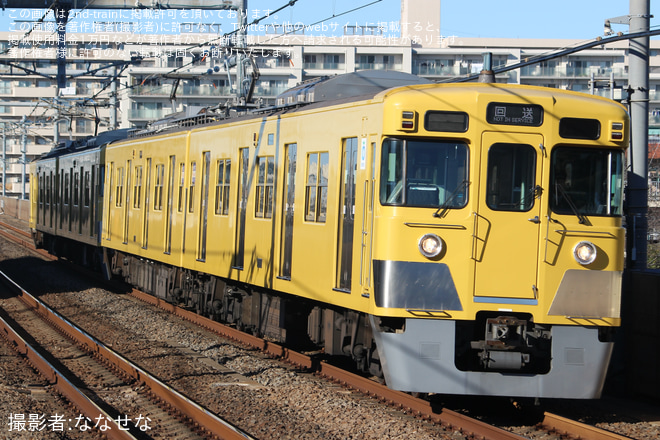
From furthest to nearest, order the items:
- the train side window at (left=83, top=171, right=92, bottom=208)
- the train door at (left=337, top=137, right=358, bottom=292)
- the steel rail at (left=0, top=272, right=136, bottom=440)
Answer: the train side window at (left=83, top=171, right=92, bottom=208) → the train door at (left=337, top=137, right=358, bottom=292) → the steel rail at (left=0, top=272, right=136, bottom=440)

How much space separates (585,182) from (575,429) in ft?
6.66

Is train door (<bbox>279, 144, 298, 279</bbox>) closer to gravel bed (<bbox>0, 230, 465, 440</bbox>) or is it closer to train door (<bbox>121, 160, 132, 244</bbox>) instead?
gravel bed (<bbox>0, 230, 465, 440</bbox>)

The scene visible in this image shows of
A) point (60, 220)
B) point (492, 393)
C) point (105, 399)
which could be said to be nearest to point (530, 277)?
point (492, 393)

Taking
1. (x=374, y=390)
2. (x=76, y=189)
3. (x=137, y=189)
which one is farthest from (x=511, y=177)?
(x=76, y=189)

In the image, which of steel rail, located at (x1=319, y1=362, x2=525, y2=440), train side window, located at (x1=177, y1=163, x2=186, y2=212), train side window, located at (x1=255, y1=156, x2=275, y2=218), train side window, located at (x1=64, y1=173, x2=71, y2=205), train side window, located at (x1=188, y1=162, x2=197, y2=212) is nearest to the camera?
steel rail, located at (x1=319, y1=362, x2=525, y2=440)

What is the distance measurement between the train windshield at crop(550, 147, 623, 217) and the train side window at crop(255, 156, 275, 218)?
3695 millimetres

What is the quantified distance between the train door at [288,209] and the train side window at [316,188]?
1.26 ft

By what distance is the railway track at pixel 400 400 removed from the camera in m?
6.91

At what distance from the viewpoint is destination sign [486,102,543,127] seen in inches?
295

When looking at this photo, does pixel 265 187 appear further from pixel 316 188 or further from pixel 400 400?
pixel 400 400

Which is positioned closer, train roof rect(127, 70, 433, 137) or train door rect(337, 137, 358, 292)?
train door rect(337, 137, 358, 292)

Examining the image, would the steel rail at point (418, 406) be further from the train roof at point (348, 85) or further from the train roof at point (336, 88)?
the train roof at point (348, 85)

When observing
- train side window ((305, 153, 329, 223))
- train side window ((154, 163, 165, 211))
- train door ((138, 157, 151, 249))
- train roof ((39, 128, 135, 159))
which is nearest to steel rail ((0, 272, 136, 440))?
train side window ((305, 153, 329, 223))

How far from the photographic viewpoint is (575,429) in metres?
7.09
